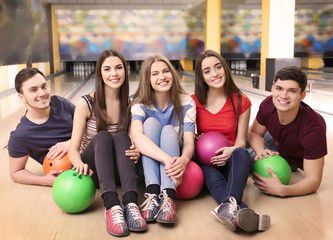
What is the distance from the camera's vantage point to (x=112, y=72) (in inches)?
70.0

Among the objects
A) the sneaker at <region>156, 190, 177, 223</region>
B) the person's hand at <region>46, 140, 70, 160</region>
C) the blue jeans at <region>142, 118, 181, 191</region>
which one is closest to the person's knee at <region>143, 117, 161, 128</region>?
the blue jeans at <region>142, 118, 181, 191</region>

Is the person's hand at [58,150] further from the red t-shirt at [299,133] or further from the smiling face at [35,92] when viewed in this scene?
the red t-shirt at [299,133]

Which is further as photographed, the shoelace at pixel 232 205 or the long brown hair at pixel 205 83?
the long brown hair at pixel 205 83

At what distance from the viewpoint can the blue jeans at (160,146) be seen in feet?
5.13

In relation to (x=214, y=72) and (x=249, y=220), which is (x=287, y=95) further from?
(x=249, y=220)

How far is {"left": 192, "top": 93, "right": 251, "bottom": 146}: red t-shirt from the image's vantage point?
1.92 m

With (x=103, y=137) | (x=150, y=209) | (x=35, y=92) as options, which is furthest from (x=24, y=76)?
(x=150, y=209)

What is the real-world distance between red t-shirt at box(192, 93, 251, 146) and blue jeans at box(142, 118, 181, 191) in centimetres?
27

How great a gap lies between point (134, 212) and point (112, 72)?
2.15 feet

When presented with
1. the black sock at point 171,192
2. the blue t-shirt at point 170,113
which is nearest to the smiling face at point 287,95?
the blue t-shirt at point 170,113

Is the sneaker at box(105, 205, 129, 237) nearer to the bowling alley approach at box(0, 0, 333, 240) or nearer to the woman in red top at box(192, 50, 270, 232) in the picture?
the bowling alley approach at box(0, 0, 333, 240)

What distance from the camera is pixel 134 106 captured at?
1.81m

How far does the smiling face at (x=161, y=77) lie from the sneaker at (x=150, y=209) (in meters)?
0.51

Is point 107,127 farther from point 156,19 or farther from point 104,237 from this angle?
point 156,19
